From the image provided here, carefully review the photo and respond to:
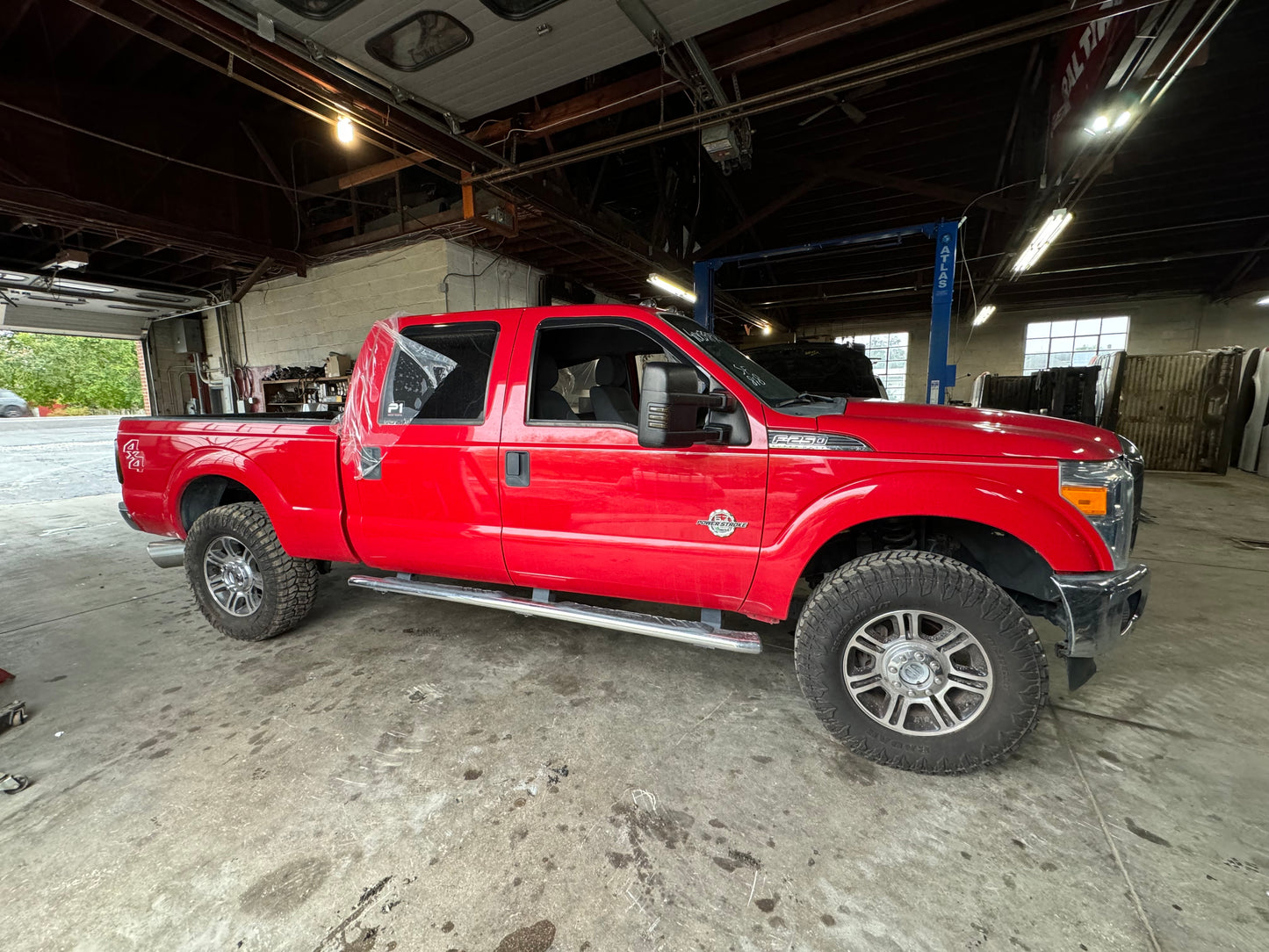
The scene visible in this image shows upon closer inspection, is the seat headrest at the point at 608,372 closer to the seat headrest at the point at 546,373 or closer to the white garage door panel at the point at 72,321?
the seat headrest at the point at 546,373

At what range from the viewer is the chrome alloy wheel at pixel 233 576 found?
313 cm

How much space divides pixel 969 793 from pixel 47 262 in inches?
542

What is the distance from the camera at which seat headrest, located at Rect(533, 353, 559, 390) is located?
104 inches

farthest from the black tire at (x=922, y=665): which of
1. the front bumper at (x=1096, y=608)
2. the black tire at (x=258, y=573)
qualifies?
the black tire at (x=258, y=573)

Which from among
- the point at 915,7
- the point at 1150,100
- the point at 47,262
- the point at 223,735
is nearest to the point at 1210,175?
the point at 1150,100

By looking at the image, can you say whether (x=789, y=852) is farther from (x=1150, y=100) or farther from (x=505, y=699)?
(x=1150, y=100)

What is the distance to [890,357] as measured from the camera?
18.7 meters

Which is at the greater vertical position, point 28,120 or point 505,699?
point 28,120

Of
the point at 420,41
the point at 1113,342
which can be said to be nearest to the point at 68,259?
the point at 420,41

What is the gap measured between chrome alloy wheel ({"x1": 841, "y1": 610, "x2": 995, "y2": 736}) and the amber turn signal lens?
0.61 metres

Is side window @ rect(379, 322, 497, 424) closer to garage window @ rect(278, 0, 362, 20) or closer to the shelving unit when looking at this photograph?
garage window @ rect(278, 0, 362, 20)

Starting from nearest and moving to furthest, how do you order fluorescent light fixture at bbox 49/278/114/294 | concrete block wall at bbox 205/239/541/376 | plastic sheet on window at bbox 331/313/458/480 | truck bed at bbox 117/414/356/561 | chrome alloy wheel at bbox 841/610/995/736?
chrome alloy wheel at bbox 841/610/995/736 → plastic sheet on window at bbox 331/313/458/480 → truck bed at bbox 117/414/356/561 → concrete block wall at bbox 205/239/541/376 → fluorescent light fixture at bbox 49/278/114/294

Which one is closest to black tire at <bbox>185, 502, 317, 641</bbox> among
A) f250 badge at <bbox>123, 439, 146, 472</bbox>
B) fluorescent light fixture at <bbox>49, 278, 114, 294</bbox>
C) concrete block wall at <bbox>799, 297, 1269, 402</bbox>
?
f250 badge at <bbox>123, 439, 146, 472</bbox>

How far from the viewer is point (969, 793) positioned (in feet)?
6.25
